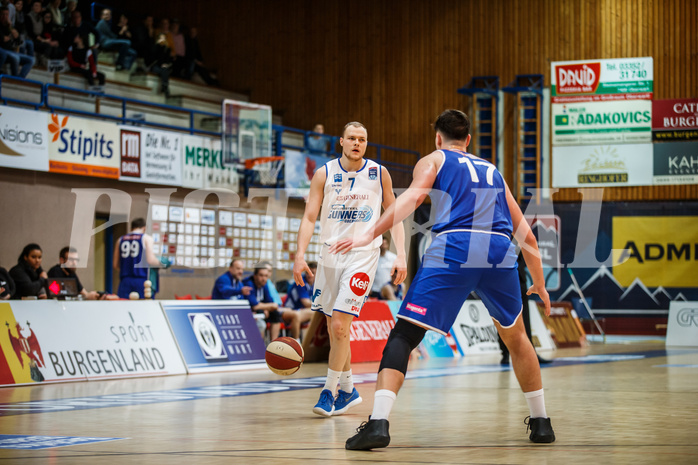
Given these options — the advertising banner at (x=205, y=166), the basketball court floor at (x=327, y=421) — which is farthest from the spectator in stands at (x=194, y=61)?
the basketball court floor at (x=327, y=421)

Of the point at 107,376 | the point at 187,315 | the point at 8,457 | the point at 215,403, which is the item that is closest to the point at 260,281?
the point at 187,315

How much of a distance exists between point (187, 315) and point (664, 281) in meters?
17.4

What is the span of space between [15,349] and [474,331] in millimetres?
A: 10211

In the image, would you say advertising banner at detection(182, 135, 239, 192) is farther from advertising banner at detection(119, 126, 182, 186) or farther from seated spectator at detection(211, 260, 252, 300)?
seated spectator at detection(211, 260, 252, 300)

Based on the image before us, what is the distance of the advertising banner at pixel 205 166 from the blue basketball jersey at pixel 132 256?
6.08 m

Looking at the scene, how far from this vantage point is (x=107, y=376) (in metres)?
10.7

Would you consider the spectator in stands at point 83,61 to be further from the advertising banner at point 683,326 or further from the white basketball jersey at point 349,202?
the advertising banner at point 683,326

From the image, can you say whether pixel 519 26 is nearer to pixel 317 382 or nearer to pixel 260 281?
pixel 260 281

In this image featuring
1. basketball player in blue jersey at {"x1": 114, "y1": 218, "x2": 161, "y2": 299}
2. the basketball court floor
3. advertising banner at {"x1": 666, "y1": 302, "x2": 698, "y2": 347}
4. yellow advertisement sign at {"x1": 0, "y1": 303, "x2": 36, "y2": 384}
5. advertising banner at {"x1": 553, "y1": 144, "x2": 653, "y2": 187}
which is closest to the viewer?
the basketball court floor

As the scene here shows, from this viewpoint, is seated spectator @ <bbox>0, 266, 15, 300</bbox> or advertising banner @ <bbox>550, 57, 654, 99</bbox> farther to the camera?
advertising banner @ <bbox>550, 57, 654, 99</bbox>

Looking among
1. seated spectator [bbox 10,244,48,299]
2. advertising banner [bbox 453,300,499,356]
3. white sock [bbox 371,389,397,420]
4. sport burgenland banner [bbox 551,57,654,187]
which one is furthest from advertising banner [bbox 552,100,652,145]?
white sock [bbox 371,389,397,420]

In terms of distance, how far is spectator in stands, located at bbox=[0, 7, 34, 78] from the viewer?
59.0 feet

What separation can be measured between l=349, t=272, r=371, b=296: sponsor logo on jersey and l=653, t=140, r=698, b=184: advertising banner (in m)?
20.0

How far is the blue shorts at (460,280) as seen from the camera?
5102mm
